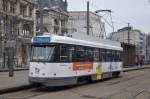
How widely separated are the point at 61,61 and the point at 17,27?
41.4 metres

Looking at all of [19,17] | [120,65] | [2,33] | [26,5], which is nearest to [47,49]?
[120,65]

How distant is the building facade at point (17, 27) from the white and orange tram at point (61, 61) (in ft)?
89.8

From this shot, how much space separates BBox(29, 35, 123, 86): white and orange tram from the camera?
68.6ft

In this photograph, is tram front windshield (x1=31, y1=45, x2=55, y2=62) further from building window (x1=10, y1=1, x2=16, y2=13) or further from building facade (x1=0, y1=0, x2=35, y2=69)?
building window (x1=10, y1=1, x2=16, y2=13)

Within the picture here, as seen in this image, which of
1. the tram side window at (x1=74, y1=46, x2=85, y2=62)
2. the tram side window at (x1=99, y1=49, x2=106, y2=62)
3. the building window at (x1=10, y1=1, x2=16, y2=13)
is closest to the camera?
the tram side window at (x1=74, y1=46, x2=85, y2=62)

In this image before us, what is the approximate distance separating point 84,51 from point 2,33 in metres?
34.6

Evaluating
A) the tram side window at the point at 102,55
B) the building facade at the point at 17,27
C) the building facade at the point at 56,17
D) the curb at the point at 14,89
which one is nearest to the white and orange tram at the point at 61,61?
the curb at the point at 14,89

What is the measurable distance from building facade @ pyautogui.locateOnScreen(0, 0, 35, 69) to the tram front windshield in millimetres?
30455

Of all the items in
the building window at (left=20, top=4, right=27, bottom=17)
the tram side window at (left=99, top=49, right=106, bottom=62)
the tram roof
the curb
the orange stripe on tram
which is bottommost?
the curb

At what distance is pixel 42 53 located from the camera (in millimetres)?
21312

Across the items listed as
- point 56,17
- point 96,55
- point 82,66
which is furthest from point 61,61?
point 56,17

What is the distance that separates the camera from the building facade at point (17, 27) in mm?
57281

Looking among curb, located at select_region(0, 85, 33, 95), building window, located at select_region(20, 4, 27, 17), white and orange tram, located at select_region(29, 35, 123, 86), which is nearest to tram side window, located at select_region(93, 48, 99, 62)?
white and orange tram, located at select_region(29, 35, 123, 86)

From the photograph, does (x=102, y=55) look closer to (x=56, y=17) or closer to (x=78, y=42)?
(x=78, y=42)
